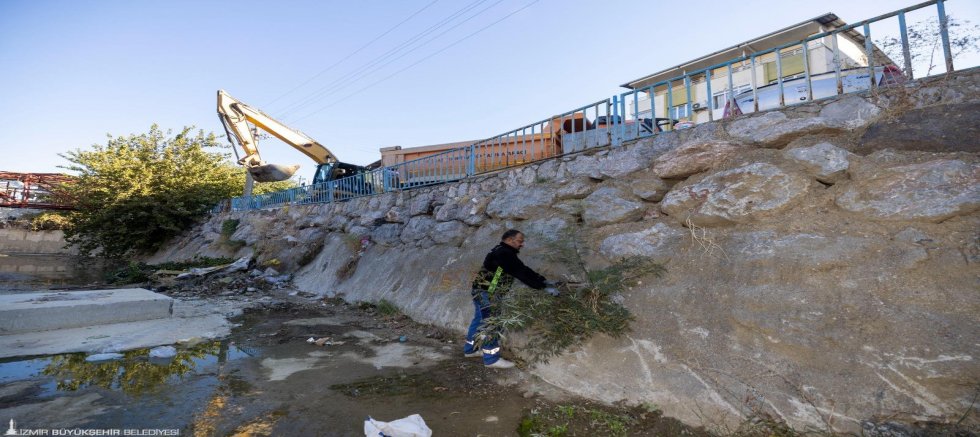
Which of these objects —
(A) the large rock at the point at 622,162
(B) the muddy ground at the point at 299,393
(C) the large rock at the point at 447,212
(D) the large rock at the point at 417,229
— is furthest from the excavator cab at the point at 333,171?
(A) the large rock at the point at 622,162

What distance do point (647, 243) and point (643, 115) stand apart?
258 cm

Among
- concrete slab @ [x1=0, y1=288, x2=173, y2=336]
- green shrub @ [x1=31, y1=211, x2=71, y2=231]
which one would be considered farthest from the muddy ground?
green shrub @ [x1=31, y1=211, x2=71, y2=231]

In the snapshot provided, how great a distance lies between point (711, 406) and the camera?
2.78 meters

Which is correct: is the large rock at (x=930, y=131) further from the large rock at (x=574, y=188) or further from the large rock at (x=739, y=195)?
the large rock at (x=574, y=188)

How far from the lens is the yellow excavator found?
1312cm

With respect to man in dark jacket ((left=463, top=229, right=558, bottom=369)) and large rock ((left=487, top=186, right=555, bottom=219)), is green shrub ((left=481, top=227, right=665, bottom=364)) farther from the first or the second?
large rock ((left=487, top=186, right=555, bottom=219))

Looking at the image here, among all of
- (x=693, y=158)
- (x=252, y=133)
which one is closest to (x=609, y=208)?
(x=693, y=158)

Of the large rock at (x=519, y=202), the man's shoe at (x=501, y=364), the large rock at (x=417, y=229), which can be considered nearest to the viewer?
the man's shoe at (x=501, y=364)

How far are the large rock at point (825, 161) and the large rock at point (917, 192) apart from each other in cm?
16

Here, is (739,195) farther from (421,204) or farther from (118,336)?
(118,336)

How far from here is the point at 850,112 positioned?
12.1 ft

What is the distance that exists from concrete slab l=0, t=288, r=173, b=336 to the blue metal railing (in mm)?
4856

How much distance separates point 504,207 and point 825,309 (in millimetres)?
4080

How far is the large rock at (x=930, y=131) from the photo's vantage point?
306 centimetres
